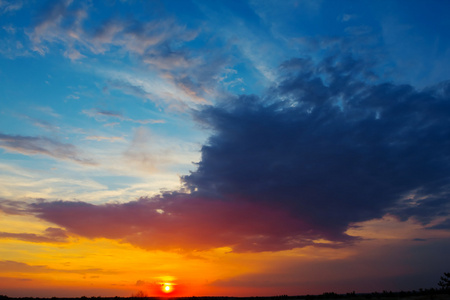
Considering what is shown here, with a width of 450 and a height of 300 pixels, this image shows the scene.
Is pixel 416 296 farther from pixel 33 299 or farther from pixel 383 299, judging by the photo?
pixel 33 299

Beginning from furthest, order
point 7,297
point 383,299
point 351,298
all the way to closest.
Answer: point 7,297
point 351,298
point 383,299

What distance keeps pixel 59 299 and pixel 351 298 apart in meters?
58.8

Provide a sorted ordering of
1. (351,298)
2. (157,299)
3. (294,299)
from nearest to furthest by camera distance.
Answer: (351,298), (294,299), (157,299)

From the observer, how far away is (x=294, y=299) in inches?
2127

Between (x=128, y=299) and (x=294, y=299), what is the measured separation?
31.4 metres

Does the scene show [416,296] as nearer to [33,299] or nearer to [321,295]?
[321,295]

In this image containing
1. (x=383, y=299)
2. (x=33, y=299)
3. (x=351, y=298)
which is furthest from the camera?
(x=33, y=299)

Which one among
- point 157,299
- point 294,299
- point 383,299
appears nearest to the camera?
point 383,299

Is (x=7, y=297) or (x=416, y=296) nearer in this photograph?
(x=416, y=296)

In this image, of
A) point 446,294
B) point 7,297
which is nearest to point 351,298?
point 446,294

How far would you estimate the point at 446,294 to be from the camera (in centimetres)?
4434

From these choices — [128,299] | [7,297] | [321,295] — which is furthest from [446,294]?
[7,297]

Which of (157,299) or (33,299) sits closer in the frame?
(157,299)

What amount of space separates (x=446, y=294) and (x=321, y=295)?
1771 centimetres
